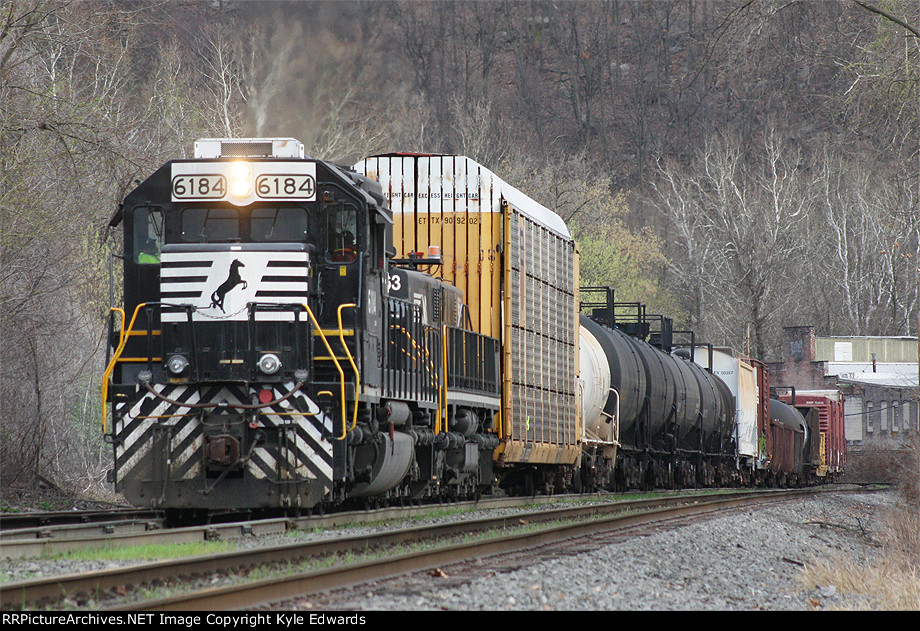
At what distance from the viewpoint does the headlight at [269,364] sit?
1162cm

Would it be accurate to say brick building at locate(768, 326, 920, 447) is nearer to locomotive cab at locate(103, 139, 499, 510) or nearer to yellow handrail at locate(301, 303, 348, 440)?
locomotive cab at locate(103, 139, 499, 510)

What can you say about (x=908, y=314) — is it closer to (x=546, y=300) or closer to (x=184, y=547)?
(x=546, y=300)

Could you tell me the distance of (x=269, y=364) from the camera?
38.1 feet

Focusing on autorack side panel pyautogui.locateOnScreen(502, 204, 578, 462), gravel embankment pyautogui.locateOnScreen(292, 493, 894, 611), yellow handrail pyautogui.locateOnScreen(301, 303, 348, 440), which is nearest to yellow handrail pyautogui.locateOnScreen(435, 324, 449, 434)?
autorack side panel pyautogui.locateOnScreen(502, 204, 578, 462)

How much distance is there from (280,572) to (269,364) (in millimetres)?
A: 3335

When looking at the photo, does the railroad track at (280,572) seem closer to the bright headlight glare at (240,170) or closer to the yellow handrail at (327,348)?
the yellow handrail at (327,348)

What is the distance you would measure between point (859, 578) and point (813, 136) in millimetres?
81539

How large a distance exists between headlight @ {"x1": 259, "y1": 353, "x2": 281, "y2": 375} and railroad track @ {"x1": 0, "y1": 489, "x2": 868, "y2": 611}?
2036 mm

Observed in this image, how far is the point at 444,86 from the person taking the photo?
76.4 m

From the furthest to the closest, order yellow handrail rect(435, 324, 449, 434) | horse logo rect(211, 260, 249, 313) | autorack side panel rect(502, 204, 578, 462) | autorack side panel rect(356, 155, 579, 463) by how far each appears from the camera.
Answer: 1. autorack side panel rect(502, 204, 578, 462)
2. autorack side panel rect(356, 155, 579, 463)
3. yellow handrail rect(435, 324, 449, 434)
4. horse logo rect(211, 260, 249, 313)

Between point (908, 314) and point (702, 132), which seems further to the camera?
point (702, 132)

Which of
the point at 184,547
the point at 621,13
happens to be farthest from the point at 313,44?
the point at 621,13

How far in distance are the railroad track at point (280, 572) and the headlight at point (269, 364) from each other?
2036 millimetres

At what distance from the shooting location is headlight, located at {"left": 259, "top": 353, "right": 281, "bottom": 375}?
11.6 m
